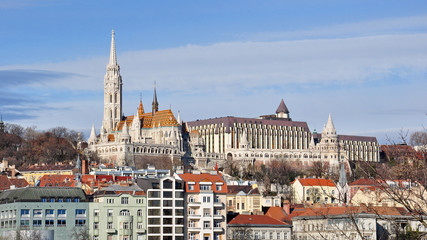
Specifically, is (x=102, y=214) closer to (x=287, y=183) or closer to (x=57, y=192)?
(x=57, y=192)

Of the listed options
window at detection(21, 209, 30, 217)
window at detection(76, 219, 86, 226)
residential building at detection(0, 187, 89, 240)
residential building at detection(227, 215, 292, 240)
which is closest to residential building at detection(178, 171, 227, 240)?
residential building at detection(227, 215, 292, 240)

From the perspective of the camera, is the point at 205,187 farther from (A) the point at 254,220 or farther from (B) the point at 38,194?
(B) the point at 38,194

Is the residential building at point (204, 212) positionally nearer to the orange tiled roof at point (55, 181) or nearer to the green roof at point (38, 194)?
the green roof at point (38, 194)

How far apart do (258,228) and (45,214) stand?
20722 mm

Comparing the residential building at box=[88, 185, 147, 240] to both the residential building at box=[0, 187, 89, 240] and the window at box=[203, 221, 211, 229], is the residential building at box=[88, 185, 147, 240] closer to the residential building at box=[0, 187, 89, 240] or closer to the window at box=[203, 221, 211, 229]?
the residential building at box=[0, 187, 89, 240]

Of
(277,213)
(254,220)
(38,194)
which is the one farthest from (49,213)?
(277,213)

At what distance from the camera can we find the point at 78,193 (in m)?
93.3

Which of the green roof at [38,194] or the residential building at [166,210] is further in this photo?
the residential building at [166,210]

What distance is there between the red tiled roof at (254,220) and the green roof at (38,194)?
15.5 m

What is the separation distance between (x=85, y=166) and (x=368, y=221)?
7273 centimetres

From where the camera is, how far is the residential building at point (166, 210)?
90.7 meters

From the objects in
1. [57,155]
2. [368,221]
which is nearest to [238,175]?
[57,155]

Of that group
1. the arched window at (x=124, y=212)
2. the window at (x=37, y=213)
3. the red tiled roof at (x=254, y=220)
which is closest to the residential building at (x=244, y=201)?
the red tiled roof at (x=254, y=220)

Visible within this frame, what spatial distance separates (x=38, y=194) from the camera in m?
90.9
